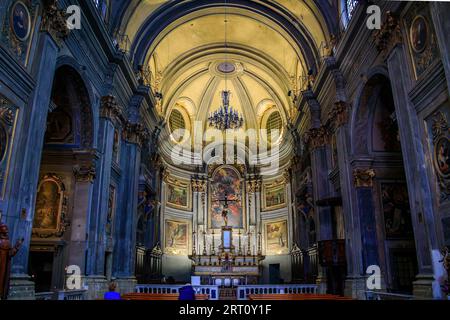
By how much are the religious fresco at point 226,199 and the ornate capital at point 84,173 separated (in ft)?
46.0

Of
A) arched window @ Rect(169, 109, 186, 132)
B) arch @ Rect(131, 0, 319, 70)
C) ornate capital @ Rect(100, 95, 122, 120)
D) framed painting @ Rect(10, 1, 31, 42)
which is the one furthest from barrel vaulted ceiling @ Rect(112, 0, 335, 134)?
framed painting @ Rect(10, 1, 31, 42)

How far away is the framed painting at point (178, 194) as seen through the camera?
24.5m

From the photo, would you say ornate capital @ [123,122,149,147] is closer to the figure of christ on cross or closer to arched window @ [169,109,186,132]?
arched window @ [169,109,186,132]

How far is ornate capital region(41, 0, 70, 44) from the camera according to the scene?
28.6 feet

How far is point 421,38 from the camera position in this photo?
822 cm

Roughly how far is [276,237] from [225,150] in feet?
23.7

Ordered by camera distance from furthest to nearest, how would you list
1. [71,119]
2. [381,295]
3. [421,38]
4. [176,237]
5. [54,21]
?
[176,237]
[71,119]
[381,295]
[54,21]
[421,38]

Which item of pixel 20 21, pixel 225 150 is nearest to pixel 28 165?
pixel 20 21

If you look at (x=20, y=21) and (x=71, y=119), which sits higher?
(x=20, y=21)

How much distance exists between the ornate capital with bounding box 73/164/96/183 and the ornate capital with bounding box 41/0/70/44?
410 cm

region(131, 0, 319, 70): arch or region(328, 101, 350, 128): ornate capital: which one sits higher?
region(131, 0, 319, 70): arch

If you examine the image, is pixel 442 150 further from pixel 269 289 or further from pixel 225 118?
pixel 225 118

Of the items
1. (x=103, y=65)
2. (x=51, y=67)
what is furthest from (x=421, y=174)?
(x=103, y=65)

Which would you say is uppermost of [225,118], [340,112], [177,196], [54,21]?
[225,118]
